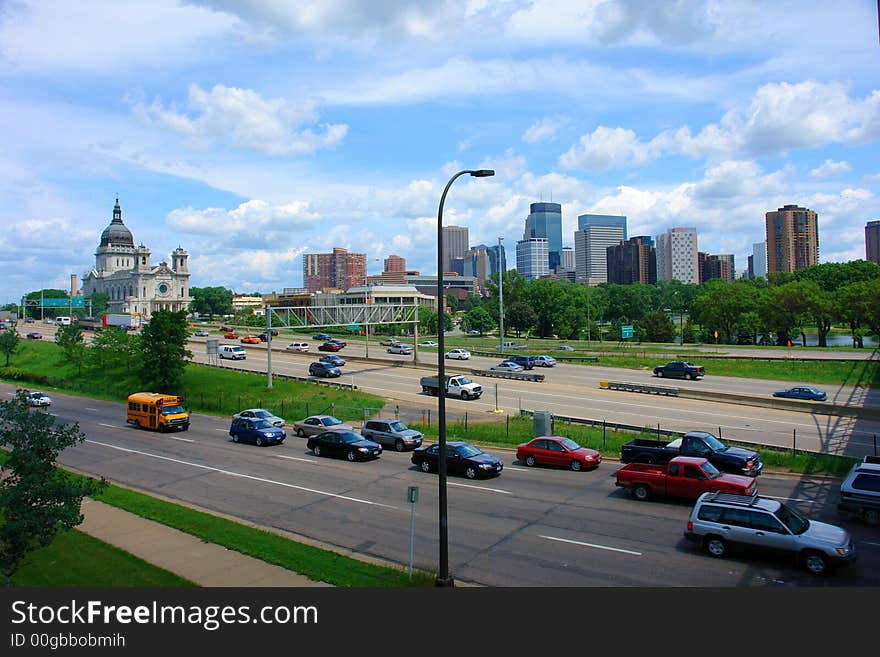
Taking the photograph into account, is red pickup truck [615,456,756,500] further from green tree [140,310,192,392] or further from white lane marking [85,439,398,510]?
green tree [140,310,192,392]

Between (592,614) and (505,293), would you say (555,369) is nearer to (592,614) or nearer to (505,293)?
(592,614)

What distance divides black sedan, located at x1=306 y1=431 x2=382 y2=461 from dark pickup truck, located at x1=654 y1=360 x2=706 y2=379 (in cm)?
3218

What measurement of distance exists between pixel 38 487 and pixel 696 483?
17.5 m

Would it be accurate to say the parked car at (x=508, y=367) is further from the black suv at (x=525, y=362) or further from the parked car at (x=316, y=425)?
the parked car at (x=316, y=425)

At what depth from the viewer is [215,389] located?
54375 millimetres

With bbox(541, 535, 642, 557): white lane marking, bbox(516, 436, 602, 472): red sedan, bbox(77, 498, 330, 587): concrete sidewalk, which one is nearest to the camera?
bbox(77, 498, 330, 587): concrete sidewalk

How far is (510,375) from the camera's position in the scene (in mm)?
53969

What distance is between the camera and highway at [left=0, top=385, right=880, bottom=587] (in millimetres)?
14638

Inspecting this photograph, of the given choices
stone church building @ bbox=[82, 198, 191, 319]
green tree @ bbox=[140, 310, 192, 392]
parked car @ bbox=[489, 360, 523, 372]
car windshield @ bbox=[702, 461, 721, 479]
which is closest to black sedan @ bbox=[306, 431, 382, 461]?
car windshield @ bbox=[702, 461, 721, 479]

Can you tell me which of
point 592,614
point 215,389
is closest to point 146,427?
point 215,389

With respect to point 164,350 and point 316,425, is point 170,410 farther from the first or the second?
point 164,350

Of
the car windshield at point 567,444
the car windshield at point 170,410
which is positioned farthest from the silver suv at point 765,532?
the car windshield at point 170,410

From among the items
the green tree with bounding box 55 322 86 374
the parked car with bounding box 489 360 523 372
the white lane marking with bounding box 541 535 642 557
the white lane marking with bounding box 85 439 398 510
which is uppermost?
the green tree with bounding box 55 322 86 374

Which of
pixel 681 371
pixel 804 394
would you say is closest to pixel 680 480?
pixel 804 394
